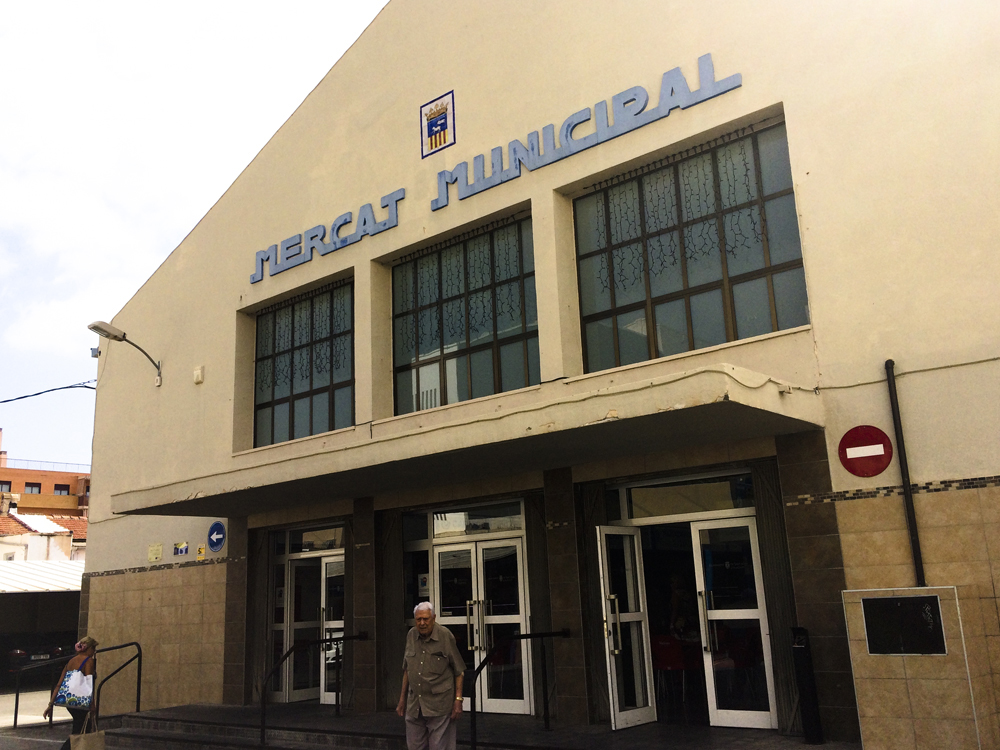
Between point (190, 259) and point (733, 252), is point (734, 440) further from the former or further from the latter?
point (190, 259)

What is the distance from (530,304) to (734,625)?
4.34 metres

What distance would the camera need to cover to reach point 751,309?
912cm

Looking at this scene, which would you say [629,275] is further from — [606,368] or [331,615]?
[331,615]

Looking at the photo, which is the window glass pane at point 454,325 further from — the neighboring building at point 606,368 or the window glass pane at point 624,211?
the window glass pane at point 624,211

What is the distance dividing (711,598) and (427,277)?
18.4ft

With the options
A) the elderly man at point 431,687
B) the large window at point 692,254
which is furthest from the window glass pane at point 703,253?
the elderly man at point 431,687

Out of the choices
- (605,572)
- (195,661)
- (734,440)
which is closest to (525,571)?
(605,572)

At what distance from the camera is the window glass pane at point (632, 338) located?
984 cm

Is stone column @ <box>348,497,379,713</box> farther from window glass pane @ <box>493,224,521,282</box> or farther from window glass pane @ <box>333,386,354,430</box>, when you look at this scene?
window glass pane @ <box>493,224,521,282</box>

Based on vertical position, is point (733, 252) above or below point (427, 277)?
below

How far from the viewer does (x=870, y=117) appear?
838 cm

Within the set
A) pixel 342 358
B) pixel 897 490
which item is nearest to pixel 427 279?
pixel 342 358

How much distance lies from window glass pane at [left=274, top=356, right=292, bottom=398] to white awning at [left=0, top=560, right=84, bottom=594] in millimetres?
10476

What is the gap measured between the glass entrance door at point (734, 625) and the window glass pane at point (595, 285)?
8.96 ft
